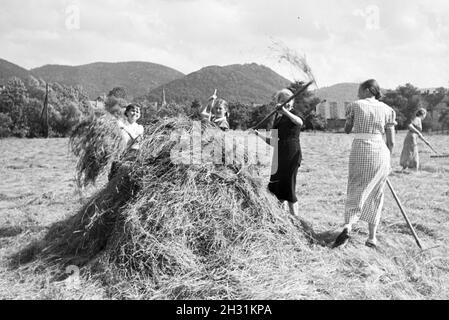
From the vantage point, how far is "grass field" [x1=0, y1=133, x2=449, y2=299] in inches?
121

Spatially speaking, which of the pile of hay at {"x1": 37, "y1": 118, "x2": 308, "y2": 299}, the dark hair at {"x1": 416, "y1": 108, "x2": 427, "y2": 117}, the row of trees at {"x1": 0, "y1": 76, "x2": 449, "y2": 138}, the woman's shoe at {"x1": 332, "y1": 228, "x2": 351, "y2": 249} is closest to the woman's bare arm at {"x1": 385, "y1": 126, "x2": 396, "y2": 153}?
the woman's shoe at {"x1": 332, "y1": 228, "x2": 351, "y2": 249}

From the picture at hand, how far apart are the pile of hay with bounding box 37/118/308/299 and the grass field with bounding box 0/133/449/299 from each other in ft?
0.61

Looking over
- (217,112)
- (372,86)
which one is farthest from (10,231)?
(372,86)

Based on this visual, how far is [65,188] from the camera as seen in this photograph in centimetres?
760

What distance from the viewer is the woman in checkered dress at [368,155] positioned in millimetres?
3979

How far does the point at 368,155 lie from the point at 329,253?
108cm

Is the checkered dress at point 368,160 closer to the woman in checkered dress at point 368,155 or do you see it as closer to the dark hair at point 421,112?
the woman in checkered dress at point 368,155

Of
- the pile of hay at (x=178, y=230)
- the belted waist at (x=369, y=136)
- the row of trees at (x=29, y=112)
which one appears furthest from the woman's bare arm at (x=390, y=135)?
the row of trees at (x=29, y=112)

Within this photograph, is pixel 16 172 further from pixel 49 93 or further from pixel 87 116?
pixel 49 93

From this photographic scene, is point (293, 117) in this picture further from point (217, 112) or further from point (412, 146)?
point (412, 146)

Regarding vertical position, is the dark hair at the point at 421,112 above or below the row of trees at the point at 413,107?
below

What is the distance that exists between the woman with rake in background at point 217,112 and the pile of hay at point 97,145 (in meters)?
1.02
